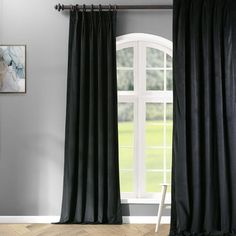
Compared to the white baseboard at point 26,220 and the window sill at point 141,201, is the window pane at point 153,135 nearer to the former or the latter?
the window sill at point 141,201

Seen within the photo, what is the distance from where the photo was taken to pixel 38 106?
15.2 feet

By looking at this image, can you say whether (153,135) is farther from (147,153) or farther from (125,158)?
(125,158)

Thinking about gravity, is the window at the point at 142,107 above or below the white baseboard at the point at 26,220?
above

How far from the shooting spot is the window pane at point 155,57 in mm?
4715

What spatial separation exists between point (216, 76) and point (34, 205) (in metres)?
2.38

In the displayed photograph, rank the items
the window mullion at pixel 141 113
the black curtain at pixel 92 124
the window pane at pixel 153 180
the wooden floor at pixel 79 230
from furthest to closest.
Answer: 1. the window pane at pixel 153 180
2. the window mullion at pixel 141 113
3. the black curtain at pixel 92 124
4. the wooden floor at pixel 79 230

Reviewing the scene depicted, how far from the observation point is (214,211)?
4301mm

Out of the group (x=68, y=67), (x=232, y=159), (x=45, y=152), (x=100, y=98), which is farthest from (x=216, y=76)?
(x=45, y=152)

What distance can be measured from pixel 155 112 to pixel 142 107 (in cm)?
19

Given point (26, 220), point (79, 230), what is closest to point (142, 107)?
point (79, 230)

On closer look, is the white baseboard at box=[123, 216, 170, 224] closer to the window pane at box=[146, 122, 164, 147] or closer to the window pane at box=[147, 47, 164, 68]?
the window pane at box=[146, 122, 164, 147]

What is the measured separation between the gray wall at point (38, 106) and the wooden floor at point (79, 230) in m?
0.22

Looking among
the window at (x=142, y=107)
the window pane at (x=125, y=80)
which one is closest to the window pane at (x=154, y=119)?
the window at (x=142, y=107)

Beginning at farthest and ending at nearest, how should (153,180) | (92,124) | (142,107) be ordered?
(153,180) → (142,107) → (92,124)
